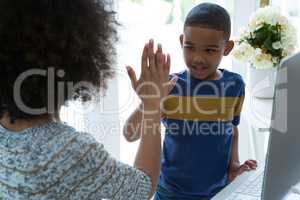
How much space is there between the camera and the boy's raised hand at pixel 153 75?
2.82 ft

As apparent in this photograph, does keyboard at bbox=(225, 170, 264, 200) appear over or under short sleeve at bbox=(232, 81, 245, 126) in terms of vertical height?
under

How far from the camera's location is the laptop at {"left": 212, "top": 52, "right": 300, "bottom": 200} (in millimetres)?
680

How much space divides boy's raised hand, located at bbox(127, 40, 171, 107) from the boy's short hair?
1.46 ft

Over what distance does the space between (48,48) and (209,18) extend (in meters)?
0.69

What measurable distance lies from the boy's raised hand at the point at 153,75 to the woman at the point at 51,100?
0.09m

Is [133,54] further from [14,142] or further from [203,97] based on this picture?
[14,142]

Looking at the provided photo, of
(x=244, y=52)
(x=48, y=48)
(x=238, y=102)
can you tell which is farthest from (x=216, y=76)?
(x=48, y=48)

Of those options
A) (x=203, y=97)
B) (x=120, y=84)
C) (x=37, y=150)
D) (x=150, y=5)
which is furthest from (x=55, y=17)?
(x=150, y=5)

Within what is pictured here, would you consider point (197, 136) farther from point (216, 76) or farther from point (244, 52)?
point (244, 52)

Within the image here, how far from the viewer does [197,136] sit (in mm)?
1285

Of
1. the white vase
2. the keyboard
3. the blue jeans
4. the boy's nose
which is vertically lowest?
the blue jeans

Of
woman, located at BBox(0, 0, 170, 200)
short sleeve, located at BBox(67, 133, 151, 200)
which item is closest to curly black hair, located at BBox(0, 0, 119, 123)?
woman, located at BBox(0, 0, 170, 200)

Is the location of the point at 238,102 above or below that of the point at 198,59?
below

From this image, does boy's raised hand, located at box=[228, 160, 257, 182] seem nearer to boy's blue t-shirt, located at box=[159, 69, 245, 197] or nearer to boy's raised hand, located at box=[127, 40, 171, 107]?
boy's blue t-shirt, located at box=[159, 69, 245, 197]
